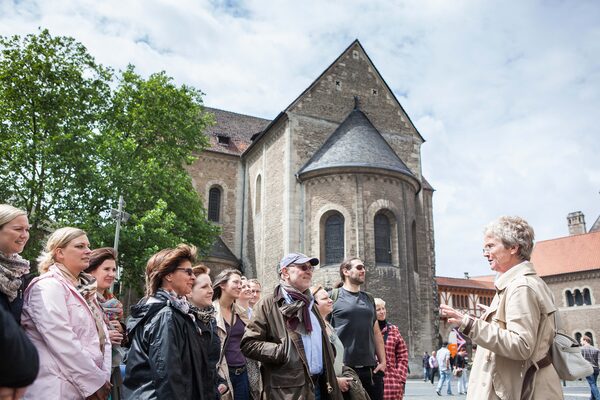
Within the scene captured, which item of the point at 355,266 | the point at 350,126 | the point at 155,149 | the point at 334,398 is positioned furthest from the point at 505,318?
the point at 350,126

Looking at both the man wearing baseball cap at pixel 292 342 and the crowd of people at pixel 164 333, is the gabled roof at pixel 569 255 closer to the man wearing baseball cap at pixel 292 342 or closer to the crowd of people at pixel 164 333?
the crowd of people at pixel 164 333

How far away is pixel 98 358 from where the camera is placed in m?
3.41

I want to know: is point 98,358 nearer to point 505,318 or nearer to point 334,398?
point 334,398

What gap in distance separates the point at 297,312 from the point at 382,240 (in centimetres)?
1656

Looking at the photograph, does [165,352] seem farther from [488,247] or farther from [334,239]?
[334,239]

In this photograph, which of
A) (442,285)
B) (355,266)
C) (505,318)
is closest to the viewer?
(505,318)

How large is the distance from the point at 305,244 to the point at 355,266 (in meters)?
14.9

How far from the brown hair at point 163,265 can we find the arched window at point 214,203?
76.8 feet

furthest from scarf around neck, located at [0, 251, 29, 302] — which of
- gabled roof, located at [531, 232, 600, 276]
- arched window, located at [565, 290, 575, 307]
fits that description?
arched window, located at [565, 290, 575, 307]

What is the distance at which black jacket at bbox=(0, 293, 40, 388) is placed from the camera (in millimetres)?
1606

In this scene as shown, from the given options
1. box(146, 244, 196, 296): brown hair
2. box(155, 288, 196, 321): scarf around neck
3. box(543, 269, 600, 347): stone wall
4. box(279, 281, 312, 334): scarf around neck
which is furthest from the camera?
box(543, 269, 600, 347): stone wall

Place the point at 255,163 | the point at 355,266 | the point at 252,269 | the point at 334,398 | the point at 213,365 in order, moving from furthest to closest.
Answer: the point at 255,163 → the point at 252,269 → the point at 355,266 → the point at 334,398 → the point at 213,365

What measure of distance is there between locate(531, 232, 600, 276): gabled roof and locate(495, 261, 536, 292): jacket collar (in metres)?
48.0

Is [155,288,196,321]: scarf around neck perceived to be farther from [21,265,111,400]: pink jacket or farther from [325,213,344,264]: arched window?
[325,213,344,264]: arched window
